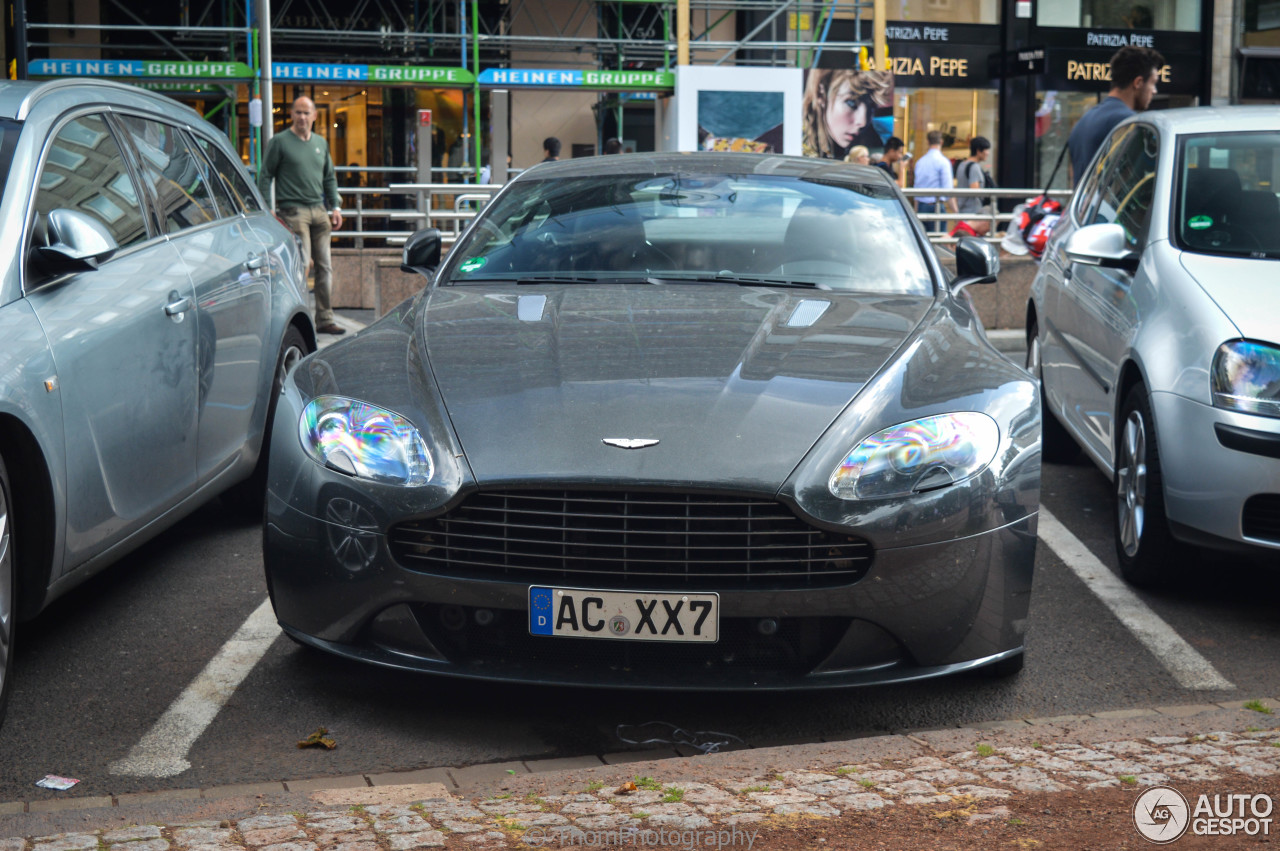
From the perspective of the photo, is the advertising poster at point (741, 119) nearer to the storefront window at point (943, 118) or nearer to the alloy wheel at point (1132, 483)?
the storefront window at point (943, 118)

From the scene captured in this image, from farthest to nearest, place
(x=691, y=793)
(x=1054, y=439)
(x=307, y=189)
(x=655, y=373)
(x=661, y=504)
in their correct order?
1. (x=307, y=189)
2. (x=1054, y=439)
3. (x=655, y=373)
4. (x=661, y=504)
5. (x=691, y=793)

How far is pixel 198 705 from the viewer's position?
3896mm

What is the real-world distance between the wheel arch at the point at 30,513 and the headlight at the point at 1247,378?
3414mm

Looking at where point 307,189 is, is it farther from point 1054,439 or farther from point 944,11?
point 944,11

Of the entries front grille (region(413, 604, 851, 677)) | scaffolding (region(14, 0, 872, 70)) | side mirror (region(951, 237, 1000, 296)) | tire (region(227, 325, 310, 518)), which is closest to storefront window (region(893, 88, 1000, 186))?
scaffolding (region(14, 0, 872, 70))

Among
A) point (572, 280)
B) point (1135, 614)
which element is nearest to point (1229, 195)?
point (1135, 614)

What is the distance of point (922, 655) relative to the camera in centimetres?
365

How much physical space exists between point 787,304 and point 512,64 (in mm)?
22370

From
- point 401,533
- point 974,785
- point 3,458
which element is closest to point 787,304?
point 401,533

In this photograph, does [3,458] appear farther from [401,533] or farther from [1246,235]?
[1246,235]

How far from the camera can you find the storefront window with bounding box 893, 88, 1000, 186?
86.5 feet

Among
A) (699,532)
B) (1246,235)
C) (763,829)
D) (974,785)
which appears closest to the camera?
(763,829)

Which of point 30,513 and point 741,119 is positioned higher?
point 741,119

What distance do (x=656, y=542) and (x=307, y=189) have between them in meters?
10.0
